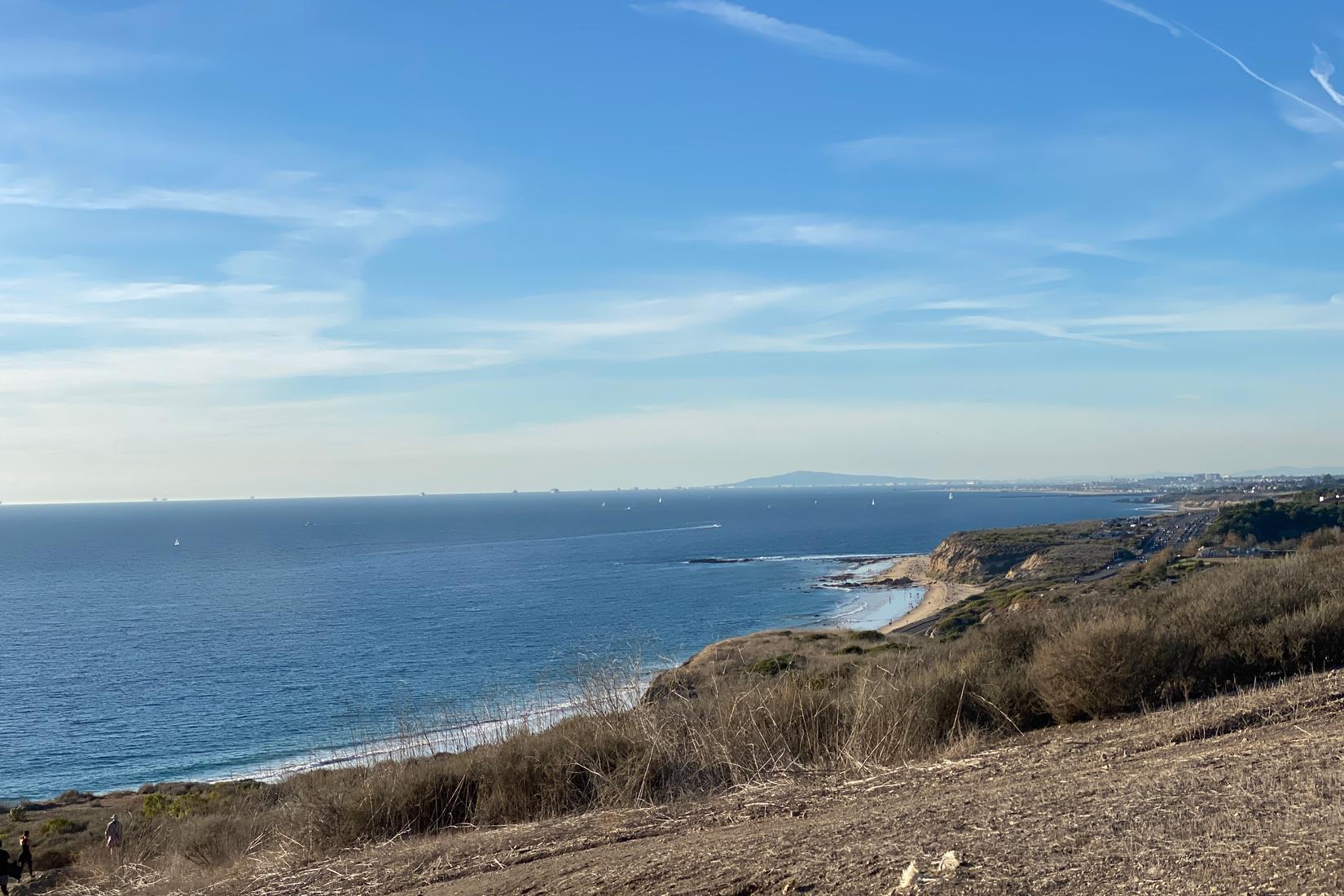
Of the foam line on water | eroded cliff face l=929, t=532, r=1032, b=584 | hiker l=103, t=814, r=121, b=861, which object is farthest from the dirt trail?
the foam line on water

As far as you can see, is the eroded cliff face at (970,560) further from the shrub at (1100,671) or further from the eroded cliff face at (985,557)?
the shrub at (1100,671)

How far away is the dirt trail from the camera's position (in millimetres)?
4852

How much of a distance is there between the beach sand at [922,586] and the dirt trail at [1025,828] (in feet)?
170

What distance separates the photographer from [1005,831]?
19.0 feet

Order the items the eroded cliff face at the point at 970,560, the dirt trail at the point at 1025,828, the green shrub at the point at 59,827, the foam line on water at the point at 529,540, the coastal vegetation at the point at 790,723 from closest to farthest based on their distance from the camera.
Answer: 1. the dirt trail at the point at 1025,828
2. the coastal vegetation at the point at 790,723
3. the green shrub at the point at 59,827
4. the eroded cliff face at the point at 970,560
5. the foam line on water at the point at 529,540

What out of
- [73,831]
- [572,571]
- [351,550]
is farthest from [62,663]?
[351,550]

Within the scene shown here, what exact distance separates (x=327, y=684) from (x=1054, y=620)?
46.5 metres

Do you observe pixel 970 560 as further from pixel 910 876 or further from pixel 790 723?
pixel 910 876

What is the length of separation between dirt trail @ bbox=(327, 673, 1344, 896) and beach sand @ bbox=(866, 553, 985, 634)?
2038 inches

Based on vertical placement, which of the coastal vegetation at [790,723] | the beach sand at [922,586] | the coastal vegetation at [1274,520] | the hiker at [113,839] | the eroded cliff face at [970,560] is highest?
the coastal vegetation at [790,723]

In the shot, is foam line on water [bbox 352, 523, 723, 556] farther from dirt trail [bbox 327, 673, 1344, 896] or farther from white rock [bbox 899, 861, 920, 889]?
white rock [bbox 899, 861, 920, 889]

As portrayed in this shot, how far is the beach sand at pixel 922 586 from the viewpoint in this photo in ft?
228

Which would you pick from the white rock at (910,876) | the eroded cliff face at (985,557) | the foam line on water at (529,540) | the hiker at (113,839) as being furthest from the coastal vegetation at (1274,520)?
the foam line on water at (529,540)

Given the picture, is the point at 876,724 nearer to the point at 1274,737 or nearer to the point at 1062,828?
the point at 1274,737
